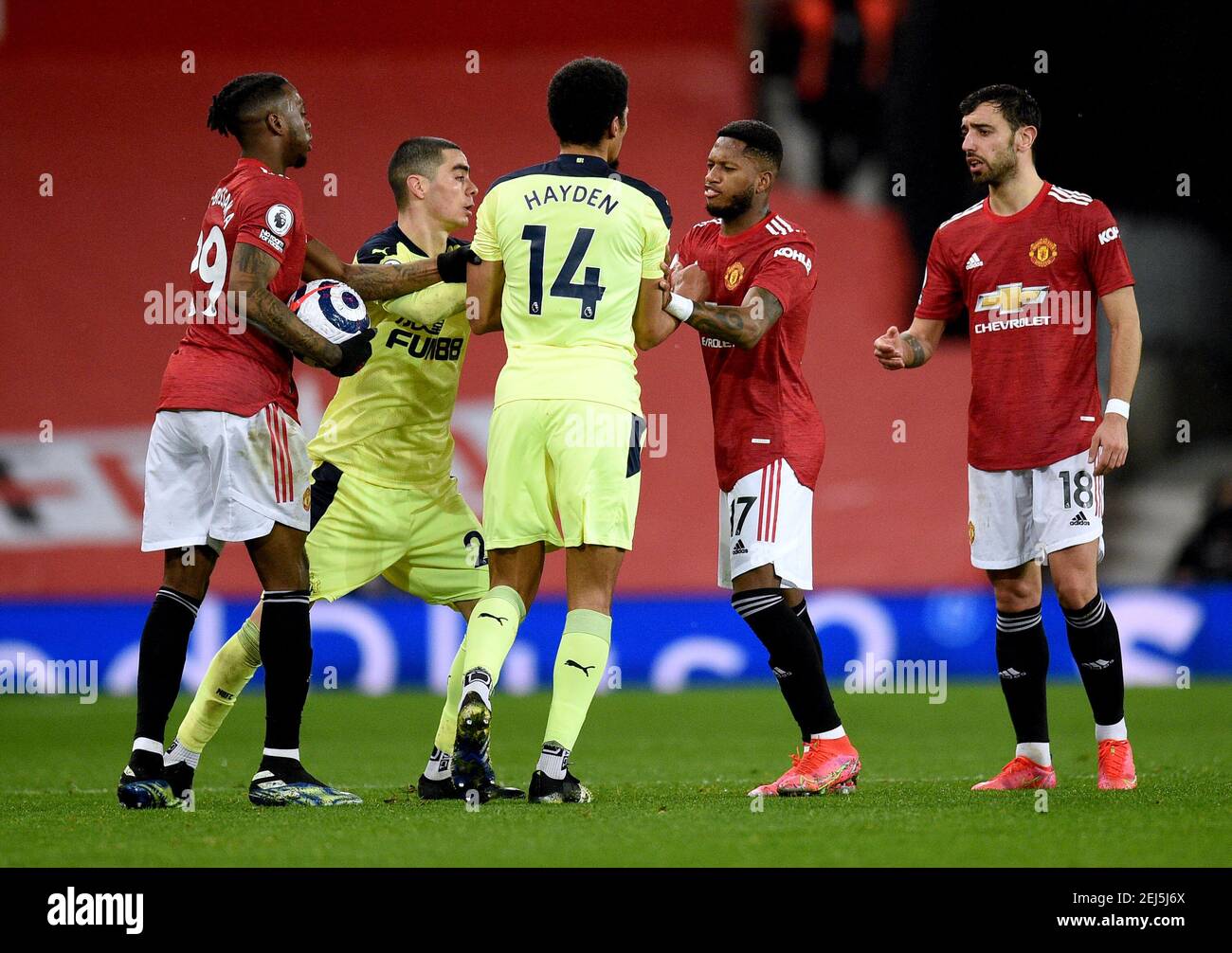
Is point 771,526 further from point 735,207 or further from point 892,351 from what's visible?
point 735,207

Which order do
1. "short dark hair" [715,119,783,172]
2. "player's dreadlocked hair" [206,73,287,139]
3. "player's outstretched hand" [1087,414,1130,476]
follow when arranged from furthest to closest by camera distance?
"short dark hair" [715,119,783,172] → "player's dreadlocked hair" [206,73,287,139] → "player's outstretched hand" [1087,414,1130,476]

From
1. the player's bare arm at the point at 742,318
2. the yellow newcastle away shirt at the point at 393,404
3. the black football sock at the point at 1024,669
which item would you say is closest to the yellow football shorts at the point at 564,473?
the player's bare arm at the point at 742,318

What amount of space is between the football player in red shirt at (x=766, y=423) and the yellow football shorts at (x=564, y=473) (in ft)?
1.72

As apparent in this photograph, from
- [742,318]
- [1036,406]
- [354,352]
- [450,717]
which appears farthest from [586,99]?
[450,717]

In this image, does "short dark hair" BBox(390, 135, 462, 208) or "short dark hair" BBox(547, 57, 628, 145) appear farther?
"short dark hair" BBox(390, 135, 462, 208)

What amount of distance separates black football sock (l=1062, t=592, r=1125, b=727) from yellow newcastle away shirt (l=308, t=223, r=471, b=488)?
2.36 metres

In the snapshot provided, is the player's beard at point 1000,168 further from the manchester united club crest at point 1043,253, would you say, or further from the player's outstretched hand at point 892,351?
the player's outstretched hand at point 892,351

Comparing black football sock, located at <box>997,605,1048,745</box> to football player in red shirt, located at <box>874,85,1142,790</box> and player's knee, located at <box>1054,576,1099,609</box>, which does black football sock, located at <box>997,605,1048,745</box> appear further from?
player's knee, located at <box>1054,576,1099,609</box>

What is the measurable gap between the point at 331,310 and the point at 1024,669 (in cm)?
271

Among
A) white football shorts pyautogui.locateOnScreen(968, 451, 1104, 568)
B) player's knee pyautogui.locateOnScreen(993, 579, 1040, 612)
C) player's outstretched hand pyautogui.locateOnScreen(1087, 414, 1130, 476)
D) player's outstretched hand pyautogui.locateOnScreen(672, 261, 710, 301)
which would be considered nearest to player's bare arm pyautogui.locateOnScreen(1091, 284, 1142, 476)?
player's outstretched hand pyautogui.locateOnScreen(1087, 414, 1130, 476)

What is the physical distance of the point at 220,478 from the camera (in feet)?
16.2

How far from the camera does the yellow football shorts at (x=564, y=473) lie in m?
4.73

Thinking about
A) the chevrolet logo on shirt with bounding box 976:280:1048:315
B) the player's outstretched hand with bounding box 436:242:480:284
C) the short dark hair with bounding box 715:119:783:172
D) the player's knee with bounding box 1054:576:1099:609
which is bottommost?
the player's knee with bounding box 1054:576:1099:609

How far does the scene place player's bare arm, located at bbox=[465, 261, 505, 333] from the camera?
4.91m
